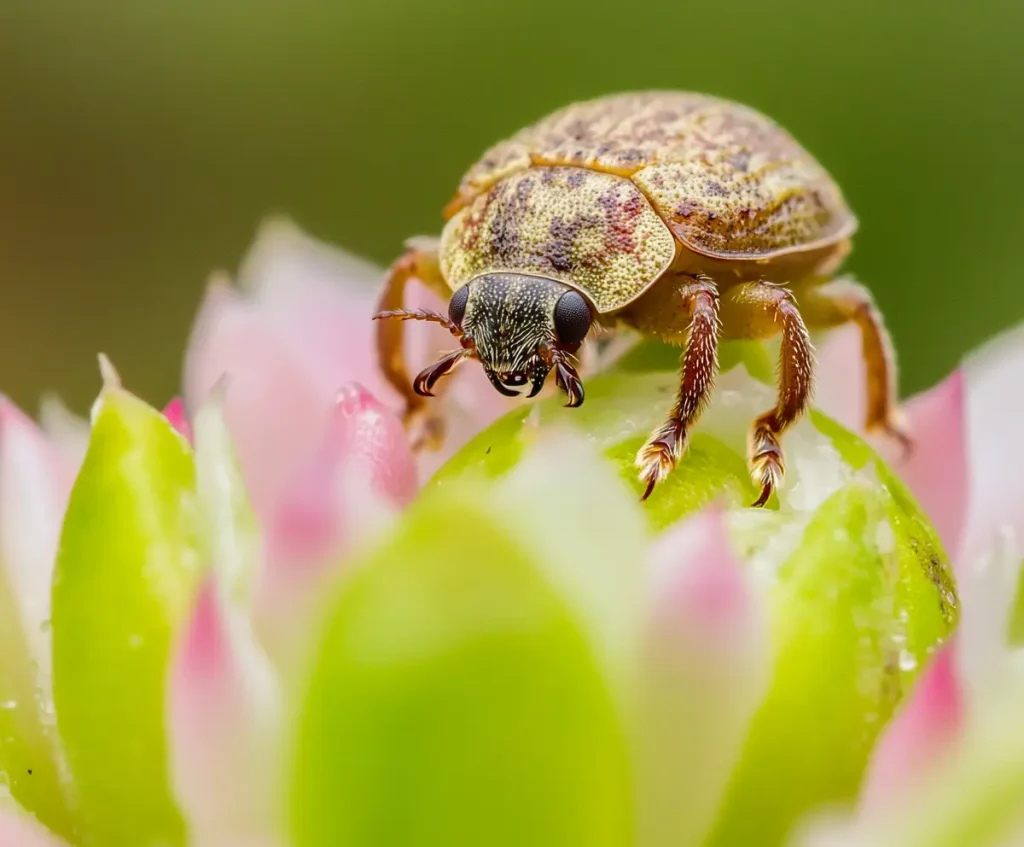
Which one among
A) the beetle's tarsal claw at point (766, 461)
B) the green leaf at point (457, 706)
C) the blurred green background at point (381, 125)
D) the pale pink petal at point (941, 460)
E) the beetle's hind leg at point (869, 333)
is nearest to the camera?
the green leaf at point (457, 706)

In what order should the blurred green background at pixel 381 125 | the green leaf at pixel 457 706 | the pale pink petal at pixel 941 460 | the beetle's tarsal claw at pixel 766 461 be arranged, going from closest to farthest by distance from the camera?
the green leaf at pixel 457 706
the beetle's tarsal claw at pixel 766 461
the pale pink petal at pixel 941 460
the blurred green background at pixel 381 125

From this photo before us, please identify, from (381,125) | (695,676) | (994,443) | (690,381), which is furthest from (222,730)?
(381,125)

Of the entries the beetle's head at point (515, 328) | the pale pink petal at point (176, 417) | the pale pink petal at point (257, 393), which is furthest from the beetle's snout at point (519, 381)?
the pale pink petal at point (176, 417)

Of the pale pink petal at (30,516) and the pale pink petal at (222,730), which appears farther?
the pale pink petal at (30,516)

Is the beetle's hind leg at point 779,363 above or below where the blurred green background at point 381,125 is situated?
above

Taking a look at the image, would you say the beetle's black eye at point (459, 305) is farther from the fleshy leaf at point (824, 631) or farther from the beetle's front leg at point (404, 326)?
the fleshy leaf at point (824, 631)

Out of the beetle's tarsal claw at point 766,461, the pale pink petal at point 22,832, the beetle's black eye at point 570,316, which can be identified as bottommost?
the pale pink petal at point 22,832
